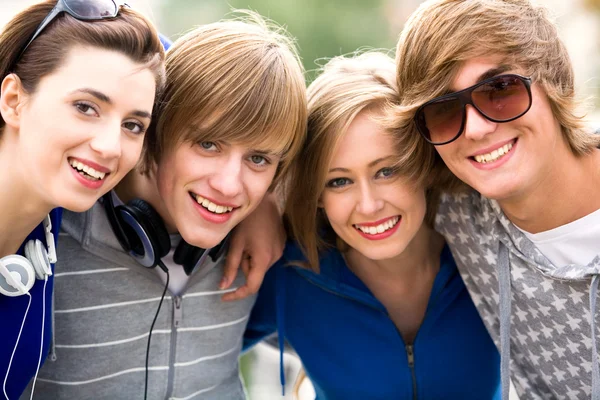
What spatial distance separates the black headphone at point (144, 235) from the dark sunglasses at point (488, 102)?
1.00 m

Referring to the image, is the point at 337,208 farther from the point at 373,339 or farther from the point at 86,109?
the point at 86,109

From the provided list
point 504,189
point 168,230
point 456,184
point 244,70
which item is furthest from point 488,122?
point 168,230

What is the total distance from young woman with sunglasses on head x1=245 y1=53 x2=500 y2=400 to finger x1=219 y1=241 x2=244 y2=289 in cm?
23

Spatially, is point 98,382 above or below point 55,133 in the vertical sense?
below

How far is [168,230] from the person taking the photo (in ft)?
8.35

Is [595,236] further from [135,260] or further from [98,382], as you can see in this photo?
[98,382]

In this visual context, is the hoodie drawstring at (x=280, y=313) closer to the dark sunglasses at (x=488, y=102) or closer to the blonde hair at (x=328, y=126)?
the blonde hair at (x=328, y=126)

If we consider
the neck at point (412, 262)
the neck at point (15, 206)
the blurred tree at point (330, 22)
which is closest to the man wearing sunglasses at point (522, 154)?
the neck at point (412, 262)

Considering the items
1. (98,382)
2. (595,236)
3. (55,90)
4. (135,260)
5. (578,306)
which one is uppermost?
(55,90)

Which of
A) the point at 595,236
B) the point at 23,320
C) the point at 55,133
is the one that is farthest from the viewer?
the point at 595,236

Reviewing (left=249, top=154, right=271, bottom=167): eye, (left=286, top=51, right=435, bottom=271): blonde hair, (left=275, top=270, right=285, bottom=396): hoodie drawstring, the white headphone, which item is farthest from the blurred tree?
the white headphone

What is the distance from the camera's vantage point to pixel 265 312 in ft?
9.52

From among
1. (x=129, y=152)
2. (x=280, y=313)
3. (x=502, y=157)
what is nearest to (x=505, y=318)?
(x=502, y=157)

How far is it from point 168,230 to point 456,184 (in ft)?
3.73
